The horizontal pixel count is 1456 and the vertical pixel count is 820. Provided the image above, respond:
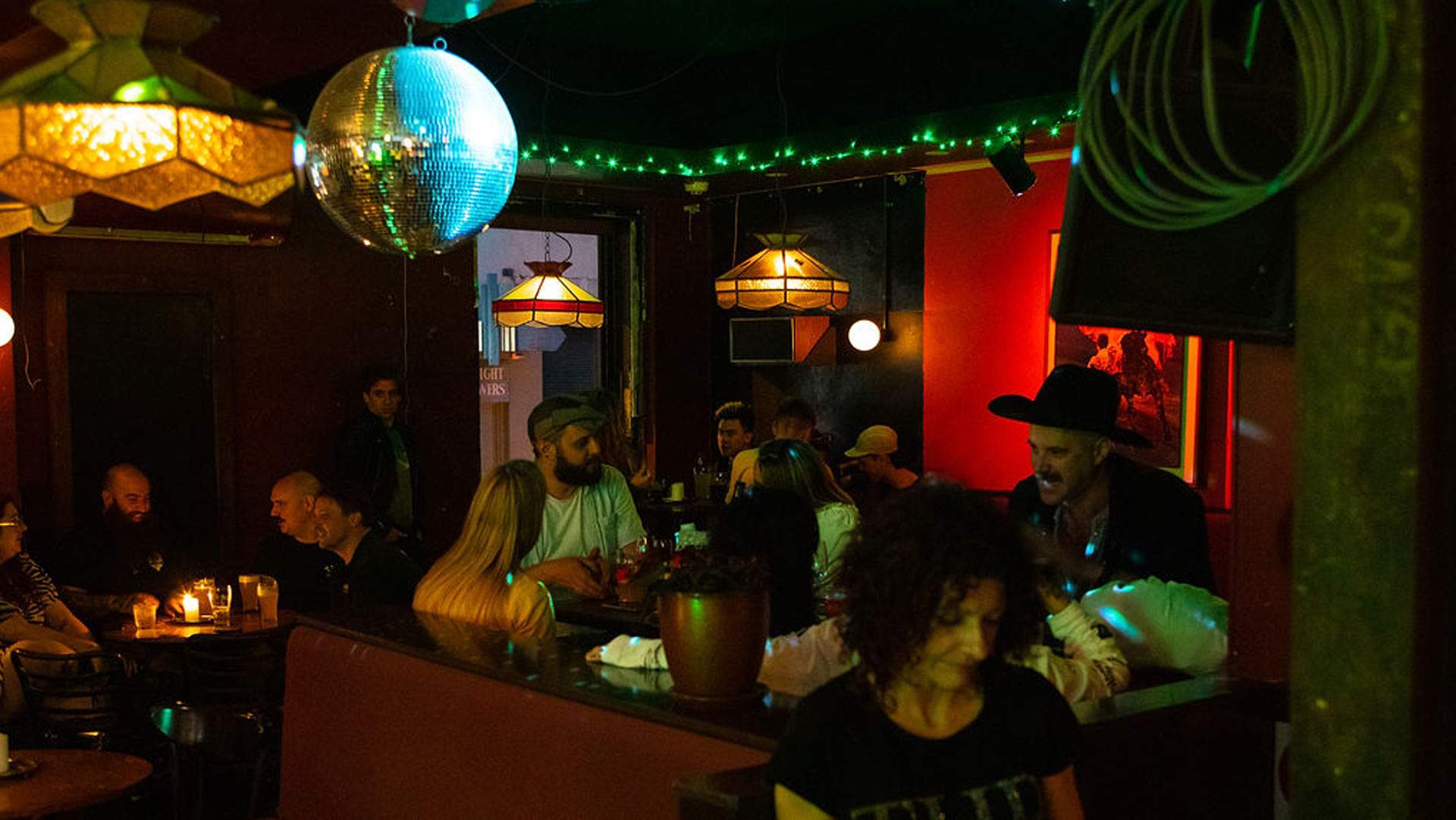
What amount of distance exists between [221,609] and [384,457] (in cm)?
221

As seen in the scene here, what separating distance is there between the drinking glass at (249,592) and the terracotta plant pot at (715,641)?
394 cm

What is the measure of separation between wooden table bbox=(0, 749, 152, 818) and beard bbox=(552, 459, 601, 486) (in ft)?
5.85

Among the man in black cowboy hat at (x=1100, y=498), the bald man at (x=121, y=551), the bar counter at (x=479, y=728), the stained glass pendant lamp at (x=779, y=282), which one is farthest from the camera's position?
the stained glass pendant lamp at (x=779, y=282)

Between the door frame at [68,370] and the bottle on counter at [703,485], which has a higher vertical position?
the door frame at [68,370]

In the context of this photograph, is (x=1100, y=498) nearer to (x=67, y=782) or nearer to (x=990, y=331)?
(x=67, y=782)

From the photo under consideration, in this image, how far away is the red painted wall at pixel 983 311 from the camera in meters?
8.81

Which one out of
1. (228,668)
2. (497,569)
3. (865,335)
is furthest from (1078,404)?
(865,335)

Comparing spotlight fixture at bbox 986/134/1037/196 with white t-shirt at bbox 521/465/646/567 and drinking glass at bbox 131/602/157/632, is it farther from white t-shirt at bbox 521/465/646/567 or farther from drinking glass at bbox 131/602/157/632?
drinking glass at bbox 131/602/157/632

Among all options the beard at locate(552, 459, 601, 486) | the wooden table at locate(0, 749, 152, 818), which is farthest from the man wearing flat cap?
the wooden table at locate(0, 749, 152, 818)

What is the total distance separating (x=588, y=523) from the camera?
5.52 m

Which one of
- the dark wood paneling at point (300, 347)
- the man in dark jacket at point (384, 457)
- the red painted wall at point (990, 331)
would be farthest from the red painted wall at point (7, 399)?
the red painted wall at point (990, 331)

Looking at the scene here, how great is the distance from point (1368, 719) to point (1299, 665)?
12cm

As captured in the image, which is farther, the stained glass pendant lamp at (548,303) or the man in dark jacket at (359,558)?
the stained glass pendant lamp at (548,303)

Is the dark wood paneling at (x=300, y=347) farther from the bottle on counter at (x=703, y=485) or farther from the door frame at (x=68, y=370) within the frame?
the bottle on counter at (x=703, y=485)
